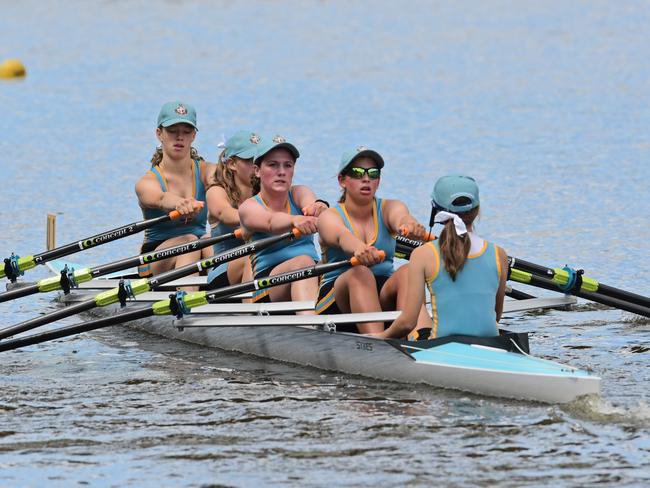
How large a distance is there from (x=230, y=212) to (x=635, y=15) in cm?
3513

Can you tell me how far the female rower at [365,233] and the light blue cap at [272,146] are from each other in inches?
36.8

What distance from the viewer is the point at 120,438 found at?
9883 mm

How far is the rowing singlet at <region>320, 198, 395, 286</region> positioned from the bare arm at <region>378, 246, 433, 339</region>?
3.02ft

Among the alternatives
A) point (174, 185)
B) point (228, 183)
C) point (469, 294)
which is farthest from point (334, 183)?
point (469, 294)

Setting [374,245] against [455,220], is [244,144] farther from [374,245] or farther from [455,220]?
[455,220]

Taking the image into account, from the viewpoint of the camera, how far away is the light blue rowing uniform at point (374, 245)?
11.5m

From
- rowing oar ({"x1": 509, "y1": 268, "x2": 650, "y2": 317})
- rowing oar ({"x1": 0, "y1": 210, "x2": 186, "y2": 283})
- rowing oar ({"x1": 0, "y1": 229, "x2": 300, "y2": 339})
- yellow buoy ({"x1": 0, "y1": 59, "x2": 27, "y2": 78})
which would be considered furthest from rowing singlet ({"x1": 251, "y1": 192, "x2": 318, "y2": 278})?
yellow buoy ({"x1": 0, "y1": 59, "x2": 27, "y2": 78})

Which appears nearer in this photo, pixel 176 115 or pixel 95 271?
pixel 95 271

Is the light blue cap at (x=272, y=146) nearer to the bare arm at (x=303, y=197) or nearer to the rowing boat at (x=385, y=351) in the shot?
the bare arm at (x=303, y=197)

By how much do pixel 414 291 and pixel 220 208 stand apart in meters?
3.42

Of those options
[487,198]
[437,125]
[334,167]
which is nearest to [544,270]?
[487,198]

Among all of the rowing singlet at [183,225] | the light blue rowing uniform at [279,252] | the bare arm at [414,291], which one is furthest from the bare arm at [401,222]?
the rowing singlet at [183,225]

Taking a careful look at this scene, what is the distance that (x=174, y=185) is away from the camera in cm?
1414

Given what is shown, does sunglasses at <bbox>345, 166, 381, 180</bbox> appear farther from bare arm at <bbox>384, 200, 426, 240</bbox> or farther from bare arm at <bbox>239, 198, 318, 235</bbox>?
bare arm at <bbox>239, 198, 318, 235</bbox>
